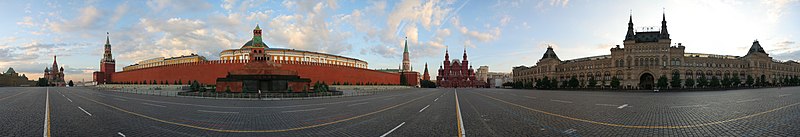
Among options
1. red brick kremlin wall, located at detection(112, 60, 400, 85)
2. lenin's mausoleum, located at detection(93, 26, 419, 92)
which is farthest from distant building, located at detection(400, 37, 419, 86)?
red brick kremlin wall, located at detection(112, 60, 400, 85)

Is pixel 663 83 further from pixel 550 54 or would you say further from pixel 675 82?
pixel 550 54

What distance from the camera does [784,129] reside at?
9.86 metres

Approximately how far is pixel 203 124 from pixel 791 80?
360 feet

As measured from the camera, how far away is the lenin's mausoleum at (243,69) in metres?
52.6

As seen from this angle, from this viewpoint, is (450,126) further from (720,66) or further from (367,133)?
(720,66)

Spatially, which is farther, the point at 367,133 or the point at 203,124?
the point at 203,124

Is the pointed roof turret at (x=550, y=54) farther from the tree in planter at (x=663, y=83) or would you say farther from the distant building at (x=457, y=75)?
the tree in planter at (x=663, y=83)

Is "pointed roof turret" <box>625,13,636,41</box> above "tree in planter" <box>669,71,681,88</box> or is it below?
above

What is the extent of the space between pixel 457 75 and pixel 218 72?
72.2m

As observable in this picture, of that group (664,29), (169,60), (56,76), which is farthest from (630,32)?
(56,76)

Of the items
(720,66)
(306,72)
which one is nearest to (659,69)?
(720,66)

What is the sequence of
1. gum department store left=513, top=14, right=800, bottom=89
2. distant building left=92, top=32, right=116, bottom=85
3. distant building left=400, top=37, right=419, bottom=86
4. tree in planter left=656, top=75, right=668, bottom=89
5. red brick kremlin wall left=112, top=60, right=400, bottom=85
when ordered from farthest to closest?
distant building left=400, top=37, right=419, bottom=86, distant building left=92, top=32, right=116, bottom=85, gum department store left=513, top=14, right=800, bottom=89, red brick kremlin wall left=112, top=60, right=400, bottom=85, tree in planter left=656, top=75, right=668, bottom=89

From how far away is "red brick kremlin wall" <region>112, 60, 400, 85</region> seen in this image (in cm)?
6200

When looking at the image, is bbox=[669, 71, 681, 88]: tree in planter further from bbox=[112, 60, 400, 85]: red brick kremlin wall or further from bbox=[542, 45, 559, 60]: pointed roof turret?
bbox=[112, 60, 400, 85]: red brick kremlin wall
